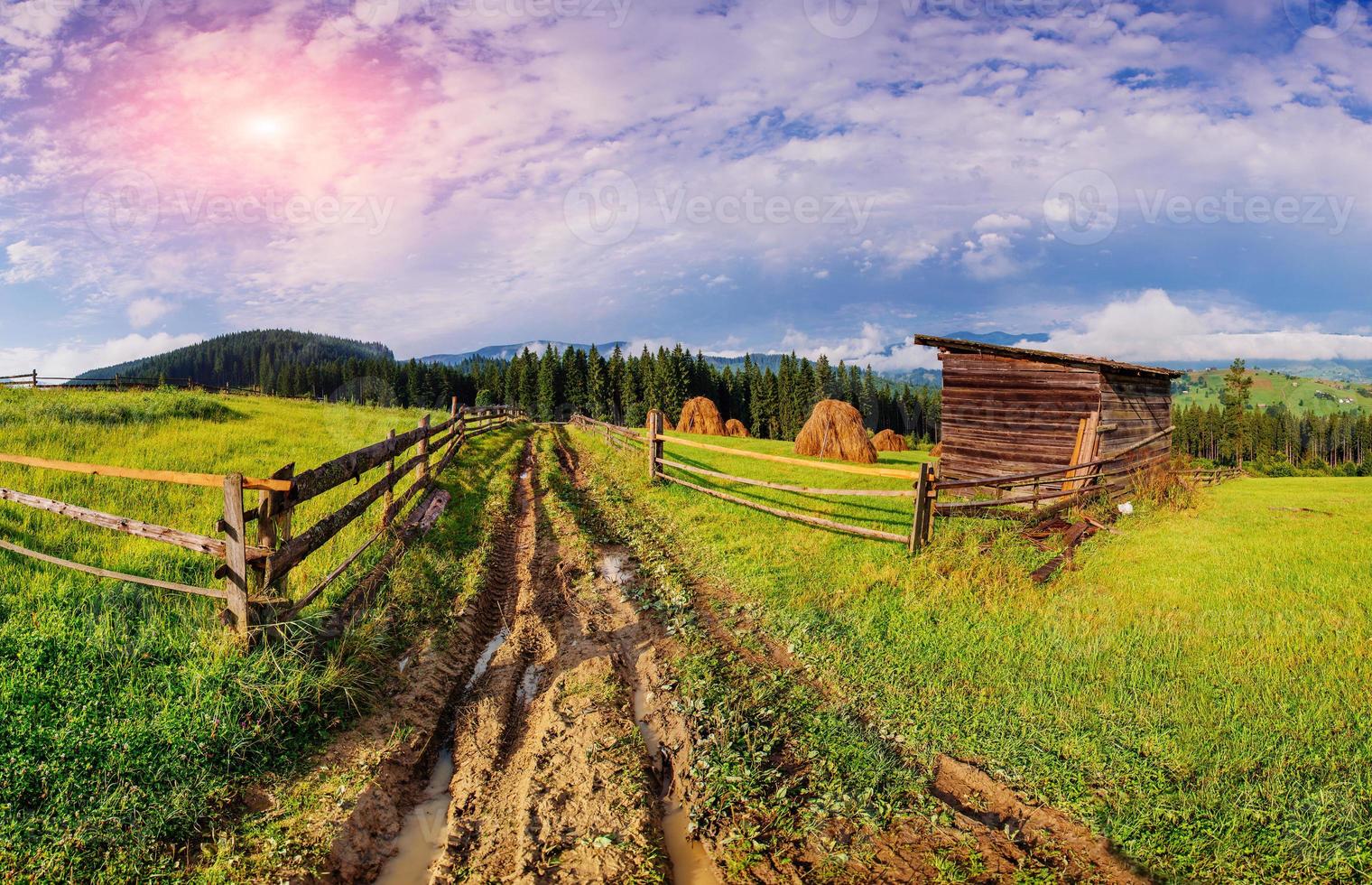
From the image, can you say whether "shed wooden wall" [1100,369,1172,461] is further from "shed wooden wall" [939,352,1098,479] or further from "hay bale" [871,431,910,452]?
"hay bale" [871,431,910,452]

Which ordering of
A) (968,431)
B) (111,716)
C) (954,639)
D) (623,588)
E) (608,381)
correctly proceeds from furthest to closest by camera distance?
(608,381) → (968,431) → (623,588) → (954,639) → (111,716)

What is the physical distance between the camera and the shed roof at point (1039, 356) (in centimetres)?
1389

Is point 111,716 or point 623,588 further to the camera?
point 623,588

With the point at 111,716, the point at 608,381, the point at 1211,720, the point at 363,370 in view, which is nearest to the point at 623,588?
the point at 111,716

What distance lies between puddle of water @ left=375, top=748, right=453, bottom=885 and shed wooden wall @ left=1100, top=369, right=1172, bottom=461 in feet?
52.5

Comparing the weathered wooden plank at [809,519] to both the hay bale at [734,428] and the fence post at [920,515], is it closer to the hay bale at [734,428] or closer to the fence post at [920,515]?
the fence post at [920,515]

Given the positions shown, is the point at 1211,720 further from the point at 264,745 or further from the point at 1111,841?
the point at 264,745

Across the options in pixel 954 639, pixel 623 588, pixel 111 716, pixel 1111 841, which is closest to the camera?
pixel 1111 841

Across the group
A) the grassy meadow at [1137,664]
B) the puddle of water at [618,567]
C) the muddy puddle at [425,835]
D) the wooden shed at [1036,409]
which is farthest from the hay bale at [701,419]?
the muddy puddle at [425,835]

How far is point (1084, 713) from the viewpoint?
4.47 m

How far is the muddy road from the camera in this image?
3.10 metres

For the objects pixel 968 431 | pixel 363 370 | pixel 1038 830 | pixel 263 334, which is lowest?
pixel 1038 830

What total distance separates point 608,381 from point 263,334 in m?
169

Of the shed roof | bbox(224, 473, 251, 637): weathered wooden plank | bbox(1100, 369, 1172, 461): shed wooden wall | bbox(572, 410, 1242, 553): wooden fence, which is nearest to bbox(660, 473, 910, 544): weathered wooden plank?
bbox(572, 410, 1242, 553): wooden fence
